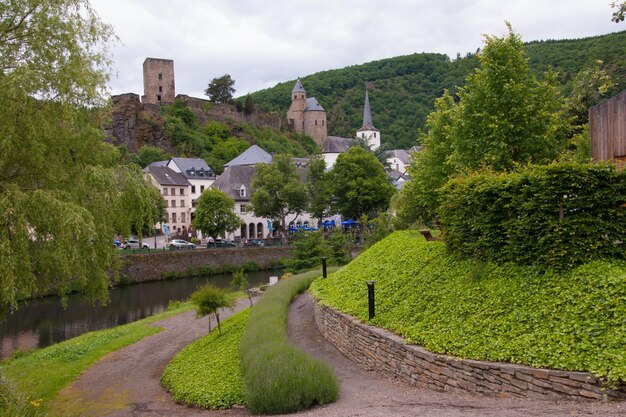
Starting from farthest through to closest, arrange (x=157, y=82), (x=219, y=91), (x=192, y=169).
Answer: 1. (x=219, y=91)
2. (x=157, y=82)
3. (x=192, y=169)

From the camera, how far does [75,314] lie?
34.9 metres

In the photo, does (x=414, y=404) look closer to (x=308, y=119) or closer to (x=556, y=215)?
(x=556, y=215)

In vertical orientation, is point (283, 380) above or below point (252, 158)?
below

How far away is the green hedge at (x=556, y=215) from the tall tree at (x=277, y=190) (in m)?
47.5

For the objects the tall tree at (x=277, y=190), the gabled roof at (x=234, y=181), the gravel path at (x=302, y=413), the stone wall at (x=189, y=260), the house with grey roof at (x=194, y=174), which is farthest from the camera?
the house with grey roof at (x=194, y=174)

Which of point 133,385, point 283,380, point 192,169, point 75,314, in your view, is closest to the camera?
point 283,380

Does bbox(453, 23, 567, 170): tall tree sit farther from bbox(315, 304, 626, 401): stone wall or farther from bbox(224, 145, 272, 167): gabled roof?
bbox(224, 145, 272, 167): gabled roof

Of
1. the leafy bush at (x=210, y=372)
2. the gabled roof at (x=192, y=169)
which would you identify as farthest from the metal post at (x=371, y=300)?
the gabled roof at (x=192, y=169)

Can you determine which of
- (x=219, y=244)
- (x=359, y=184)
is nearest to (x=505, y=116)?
(x=359, y=184)

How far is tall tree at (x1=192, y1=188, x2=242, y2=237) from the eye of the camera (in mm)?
59594

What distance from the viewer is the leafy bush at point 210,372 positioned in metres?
13.3

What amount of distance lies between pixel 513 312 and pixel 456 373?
1.50 m

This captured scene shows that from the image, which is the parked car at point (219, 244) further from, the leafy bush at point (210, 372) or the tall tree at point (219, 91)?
the tall tree at point (219, 91)

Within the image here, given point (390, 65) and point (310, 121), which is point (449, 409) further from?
point (390, 65)
